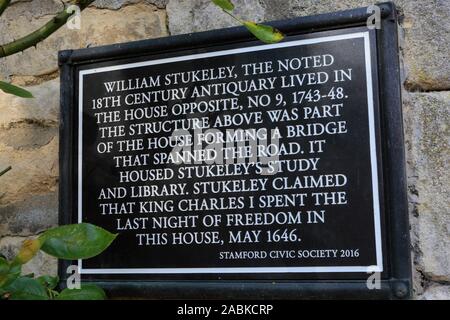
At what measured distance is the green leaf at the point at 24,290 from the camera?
2.51ft

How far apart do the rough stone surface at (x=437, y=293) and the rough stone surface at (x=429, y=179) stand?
2 centimetres

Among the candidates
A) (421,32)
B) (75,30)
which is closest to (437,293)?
(421,32)

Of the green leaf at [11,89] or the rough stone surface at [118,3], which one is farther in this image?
the rough stone surface at [118,3]

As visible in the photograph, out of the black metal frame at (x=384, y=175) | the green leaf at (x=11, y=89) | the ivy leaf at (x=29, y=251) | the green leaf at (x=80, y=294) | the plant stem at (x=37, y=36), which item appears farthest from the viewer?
the black metal frame at (x=384, y=175)

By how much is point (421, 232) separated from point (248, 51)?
0.59 m

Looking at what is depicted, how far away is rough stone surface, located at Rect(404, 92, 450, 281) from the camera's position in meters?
1.30

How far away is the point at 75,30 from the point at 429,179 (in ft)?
3.35

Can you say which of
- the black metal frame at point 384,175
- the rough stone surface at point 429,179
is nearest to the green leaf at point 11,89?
the black metal frame at point 384,175

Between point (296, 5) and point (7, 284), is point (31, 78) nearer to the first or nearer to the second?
point (296, 5)

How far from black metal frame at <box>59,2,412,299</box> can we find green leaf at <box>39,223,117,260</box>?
70cm

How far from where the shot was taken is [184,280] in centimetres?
142

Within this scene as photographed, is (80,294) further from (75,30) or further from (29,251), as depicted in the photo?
(75,30)

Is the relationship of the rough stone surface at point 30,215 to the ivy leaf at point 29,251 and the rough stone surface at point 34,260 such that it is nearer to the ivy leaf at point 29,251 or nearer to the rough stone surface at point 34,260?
the rough stone surface at point 34,260

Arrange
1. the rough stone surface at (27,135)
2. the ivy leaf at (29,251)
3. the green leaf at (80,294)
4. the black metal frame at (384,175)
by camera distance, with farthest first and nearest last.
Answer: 1. the rough stone surface at (27,135)
2. the black metal frame at (384,175)
3. the green leaf at (80,294)
4. the ivy leaf at (29,251)
